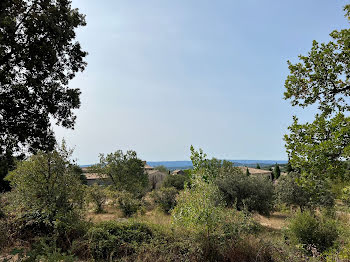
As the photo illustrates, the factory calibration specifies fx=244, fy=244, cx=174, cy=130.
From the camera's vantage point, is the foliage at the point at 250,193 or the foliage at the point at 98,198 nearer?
the foliage at the point at 98,198

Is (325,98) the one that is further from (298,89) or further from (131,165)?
(131,165)

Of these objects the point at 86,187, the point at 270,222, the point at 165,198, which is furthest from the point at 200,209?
the point at 165,198

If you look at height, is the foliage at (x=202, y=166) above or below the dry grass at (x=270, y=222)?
above

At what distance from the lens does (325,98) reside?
8.70 metres

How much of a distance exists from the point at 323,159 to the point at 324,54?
3778mm

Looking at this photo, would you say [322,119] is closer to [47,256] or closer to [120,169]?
[47,256]

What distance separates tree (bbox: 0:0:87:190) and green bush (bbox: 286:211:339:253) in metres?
11.0

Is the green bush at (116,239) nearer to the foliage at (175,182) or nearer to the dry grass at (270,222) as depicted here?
the dry grass at (270,222)

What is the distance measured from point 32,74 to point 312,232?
13.8 m

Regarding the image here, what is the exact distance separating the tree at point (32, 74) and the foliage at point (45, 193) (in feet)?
5.51

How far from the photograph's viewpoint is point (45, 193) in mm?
8898

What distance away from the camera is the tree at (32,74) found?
10.4 m

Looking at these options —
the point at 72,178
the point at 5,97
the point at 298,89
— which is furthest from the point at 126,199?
the point at 298,89

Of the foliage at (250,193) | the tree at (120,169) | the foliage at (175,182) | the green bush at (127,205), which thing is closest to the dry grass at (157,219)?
the green bush at (127,205)
